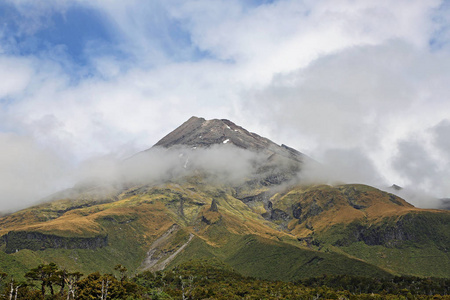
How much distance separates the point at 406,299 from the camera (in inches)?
7598

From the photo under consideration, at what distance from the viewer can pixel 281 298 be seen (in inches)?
7402

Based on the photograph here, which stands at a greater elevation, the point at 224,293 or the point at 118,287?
the point at 118,287

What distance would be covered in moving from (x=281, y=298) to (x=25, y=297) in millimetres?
118822

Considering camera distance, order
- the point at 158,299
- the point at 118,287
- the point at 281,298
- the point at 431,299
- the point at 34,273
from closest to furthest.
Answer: the point at 34,273 → the point at 118,287 → the point at 158,299 → the point at 431,299 → the point at 281,298

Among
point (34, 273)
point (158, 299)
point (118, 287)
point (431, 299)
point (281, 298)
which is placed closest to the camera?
point (34, 273)

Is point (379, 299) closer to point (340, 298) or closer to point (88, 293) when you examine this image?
point (340, 298)

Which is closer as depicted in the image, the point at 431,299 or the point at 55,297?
the point at 55,297

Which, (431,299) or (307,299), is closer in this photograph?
(431,299)

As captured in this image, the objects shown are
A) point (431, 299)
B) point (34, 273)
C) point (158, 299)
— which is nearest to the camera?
point (34, 273)

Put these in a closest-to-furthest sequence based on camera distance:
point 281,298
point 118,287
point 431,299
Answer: point 118,287 → point 431,299 → point 281,298

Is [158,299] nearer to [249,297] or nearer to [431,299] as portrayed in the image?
[249,297]

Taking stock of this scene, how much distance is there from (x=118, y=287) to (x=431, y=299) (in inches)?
5743

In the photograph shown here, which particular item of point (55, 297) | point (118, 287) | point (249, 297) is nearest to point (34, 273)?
point (55, 297)

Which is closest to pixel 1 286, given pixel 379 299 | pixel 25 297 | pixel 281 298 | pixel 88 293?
pixel 25 297
